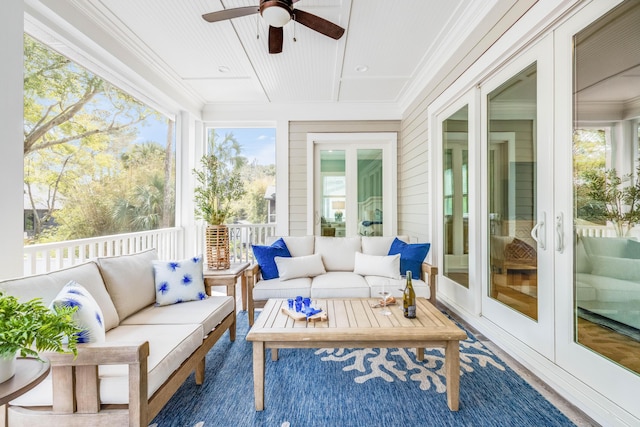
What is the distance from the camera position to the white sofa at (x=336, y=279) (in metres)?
3.00

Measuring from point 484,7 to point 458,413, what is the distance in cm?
302

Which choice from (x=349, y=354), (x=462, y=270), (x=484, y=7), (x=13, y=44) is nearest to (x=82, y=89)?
(x=13, y=44)

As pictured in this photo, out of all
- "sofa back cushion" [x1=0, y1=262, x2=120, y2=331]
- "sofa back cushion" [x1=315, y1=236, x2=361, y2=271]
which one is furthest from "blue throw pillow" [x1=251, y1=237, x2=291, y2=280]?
"sofa back cushion" [x1=0, y1=262, x2=120, y2=331]

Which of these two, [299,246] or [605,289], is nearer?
[605,289]

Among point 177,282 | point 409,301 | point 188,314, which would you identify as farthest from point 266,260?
point 409,301

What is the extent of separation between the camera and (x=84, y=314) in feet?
4.75

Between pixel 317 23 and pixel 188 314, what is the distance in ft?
7.92

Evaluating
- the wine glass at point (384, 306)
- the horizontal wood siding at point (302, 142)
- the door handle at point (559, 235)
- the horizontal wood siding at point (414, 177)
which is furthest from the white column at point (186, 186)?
the door handle at point (559, 235)

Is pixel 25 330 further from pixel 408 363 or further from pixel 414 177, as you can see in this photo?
pixel 414 177

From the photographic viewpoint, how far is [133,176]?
147 inches

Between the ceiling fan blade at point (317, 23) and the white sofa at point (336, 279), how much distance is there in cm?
220

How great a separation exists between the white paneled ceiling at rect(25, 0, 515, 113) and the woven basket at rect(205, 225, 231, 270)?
6.52 feet

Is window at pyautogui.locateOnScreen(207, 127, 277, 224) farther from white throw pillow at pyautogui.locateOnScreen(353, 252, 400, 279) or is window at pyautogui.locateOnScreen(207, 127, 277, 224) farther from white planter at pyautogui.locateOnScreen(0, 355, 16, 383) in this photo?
white planter at pyautogui.locateOnScreen(0, 355, 16, 383)

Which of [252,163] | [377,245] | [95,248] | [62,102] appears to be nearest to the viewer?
[62,102]
